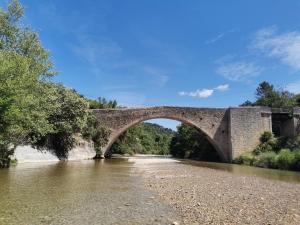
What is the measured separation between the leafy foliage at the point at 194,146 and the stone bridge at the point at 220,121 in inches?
187

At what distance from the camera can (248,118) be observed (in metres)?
34.5

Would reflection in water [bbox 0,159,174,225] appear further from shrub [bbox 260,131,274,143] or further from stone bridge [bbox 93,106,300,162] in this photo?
shrub [bbox 260,131,274,143]

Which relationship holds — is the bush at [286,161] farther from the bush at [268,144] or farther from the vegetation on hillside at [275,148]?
the bush at [268,144]

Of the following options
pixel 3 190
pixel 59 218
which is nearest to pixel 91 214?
pixel 59 218

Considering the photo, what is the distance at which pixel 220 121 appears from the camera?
35531 millimetres

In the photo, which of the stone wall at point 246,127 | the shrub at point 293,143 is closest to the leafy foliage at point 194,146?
the stone wall at point 246,127

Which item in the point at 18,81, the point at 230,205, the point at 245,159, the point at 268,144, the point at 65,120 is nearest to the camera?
the point at 230,205

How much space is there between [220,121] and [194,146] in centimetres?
1399

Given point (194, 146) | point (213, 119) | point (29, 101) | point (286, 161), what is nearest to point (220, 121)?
point (213, 119)

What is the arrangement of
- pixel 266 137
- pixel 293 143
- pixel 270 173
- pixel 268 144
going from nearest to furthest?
pixel 270 173 < pixel 293 143 < pixel 268 144 < pixel 266 137

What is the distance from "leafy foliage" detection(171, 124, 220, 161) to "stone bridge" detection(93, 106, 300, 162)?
475 centimetres

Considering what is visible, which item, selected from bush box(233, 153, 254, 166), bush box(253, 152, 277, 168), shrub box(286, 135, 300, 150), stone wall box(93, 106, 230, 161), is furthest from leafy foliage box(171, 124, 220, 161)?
bush box(253, 152, 277, 168)

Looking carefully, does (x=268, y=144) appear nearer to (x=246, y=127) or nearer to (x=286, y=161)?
(x=246, y=127)

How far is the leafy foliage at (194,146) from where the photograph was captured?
41513mm
